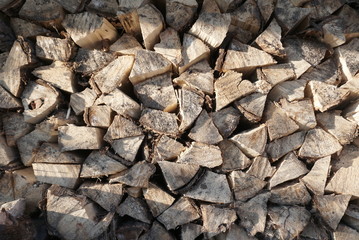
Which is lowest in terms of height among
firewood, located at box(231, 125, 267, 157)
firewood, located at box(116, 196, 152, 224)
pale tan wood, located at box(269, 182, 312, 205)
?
firewood, located at box(116, 196, 152, 224)

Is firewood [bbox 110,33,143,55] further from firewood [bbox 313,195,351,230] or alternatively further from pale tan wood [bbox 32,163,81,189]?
firewood [bbox 313,195,351,230]

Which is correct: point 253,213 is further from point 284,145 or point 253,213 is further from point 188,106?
point 188,106

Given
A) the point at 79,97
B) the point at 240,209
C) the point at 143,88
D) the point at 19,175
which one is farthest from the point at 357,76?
the point at 19,175

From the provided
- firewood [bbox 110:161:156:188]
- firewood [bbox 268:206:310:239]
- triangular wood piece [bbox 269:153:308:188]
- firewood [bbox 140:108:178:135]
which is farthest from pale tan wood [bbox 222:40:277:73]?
firewood [bbox 268:206:310:239]

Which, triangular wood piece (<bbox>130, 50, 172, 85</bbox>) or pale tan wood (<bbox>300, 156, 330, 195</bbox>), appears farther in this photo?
pale tan wood (<bbox>300, 156, 330, 195</bbox>)

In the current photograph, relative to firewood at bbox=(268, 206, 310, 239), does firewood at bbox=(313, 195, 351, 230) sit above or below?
above

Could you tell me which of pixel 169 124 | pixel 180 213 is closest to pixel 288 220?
pixel 180 213

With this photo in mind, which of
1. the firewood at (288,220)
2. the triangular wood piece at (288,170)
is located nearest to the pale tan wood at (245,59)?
the triangular wood piece at (288,170)
